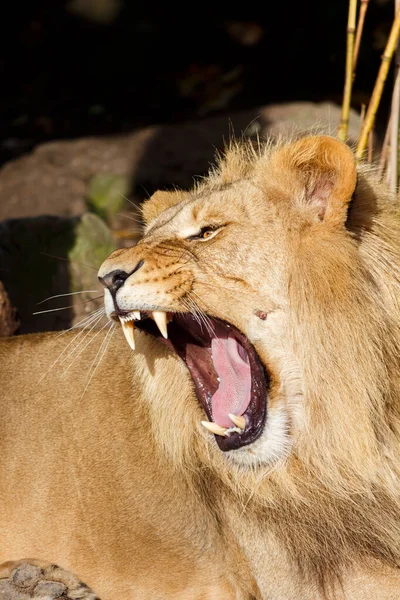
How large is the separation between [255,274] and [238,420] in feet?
1.45

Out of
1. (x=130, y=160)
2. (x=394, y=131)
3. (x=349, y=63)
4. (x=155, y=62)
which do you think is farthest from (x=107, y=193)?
(x=349, y=63)

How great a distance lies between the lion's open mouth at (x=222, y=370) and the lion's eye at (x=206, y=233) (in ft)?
0.83

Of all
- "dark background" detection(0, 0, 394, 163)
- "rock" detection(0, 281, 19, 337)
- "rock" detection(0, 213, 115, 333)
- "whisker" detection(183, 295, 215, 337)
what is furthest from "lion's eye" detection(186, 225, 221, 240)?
"dark background" detection(0, 0, 394, 163)

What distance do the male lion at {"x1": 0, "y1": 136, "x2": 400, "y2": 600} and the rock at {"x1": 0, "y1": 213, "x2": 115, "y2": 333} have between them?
1.77 m

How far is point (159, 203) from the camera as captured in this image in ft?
11.5

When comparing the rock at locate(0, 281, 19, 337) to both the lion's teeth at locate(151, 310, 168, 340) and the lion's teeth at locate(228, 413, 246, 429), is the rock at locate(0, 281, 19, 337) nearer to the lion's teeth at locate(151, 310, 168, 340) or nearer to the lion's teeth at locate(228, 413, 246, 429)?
the lion's teeth at locate(151, 310, 168, 340)

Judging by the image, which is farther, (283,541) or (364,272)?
(283,541)

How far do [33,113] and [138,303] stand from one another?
854 centimetres

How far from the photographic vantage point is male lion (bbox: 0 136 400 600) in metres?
2.83

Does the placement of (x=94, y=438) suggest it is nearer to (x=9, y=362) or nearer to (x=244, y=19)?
(x=9, y=362)

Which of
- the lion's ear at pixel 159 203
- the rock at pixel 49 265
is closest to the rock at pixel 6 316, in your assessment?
the rock at pixel 49 265

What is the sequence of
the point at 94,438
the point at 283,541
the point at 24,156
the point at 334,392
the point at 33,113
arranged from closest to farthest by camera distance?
the point at 334,392 → the point at 283,541 → the point at 94,438 → the point at 24,156 → the point at 33,113

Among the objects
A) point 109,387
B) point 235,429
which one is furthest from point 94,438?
point 235,429

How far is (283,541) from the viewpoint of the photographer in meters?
3.14
